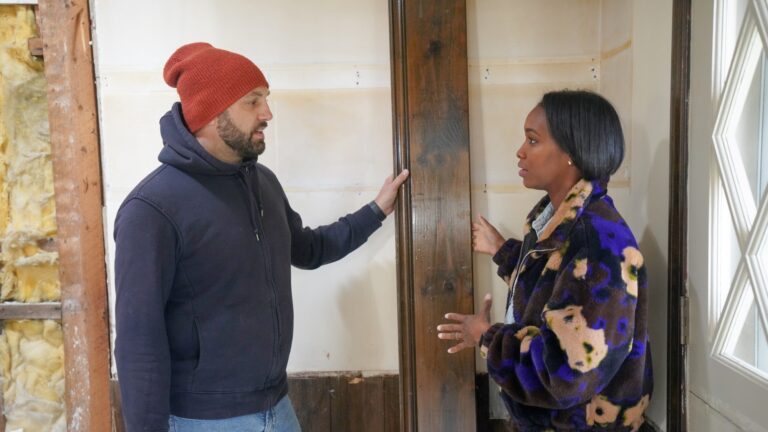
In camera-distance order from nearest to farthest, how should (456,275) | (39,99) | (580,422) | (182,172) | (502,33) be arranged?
(580,422)
(182,172)
(456,275)
(502,33)
(39,99)

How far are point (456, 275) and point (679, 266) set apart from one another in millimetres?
582

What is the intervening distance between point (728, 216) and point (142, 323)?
4.03 ft

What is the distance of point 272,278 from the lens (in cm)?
134

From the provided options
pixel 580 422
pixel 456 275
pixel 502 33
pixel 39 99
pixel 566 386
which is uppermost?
pixel 502 33

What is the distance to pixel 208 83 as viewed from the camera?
4.20 feet

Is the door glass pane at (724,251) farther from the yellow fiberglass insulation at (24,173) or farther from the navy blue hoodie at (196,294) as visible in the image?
the yellow fiberglass insulation at (24,173)

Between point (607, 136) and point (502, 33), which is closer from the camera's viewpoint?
point (607, 136)

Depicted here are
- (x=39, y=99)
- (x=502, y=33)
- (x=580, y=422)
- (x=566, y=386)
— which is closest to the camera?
(x=566, y=386)

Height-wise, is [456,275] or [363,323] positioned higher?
[456,275]

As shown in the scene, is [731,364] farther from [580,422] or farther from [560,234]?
[560,234]

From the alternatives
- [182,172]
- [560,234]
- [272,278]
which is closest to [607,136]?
[560,234]

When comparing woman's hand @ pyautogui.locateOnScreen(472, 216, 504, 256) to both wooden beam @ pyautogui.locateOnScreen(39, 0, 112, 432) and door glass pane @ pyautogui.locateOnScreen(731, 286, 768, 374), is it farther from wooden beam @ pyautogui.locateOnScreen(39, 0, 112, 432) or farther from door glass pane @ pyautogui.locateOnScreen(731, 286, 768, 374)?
wooden beam @ pyautogui.locateOnScreen(39, 0, 112, 432)

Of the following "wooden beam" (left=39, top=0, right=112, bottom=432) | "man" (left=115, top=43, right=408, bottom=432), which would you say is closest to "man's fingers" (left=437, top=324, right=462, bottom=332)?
"man" (left=115, top=43, right=408, bottom=432)

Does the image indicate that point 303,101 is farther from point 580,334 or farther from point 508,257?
point 580,334
